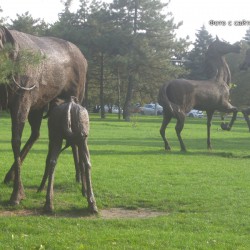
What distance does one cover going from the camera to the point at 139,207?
28.2 ft

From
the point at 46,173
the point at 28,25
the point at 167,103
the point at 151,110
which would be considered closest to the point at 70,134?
the point at 46,173

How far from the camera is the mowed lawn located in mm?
6328

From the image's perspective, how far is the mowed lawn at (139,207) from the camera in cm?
633

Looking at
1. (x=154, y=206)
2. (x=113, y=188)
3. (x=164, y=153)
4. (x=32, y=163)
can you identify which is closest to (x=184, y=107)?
(x=164, y=153)

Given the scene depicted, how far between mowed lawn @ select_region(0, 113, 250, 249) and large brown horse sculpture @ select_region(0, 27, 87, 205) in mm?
997

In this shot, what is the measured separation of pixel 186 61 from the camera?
62031 millimetres

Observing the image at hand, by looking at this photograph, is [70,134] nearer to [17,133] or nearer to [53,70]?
[17,133]

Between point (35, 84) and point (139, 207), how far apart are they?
2.53 meters

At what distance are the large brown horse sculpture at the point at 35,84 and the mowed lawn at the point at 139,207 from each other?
1.00m

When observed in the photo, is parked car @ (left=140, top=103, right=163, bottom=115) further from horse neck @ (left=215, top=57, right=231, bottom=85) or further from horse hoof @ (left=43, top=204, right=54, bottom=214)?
horse hoof @ (left=43, top=204, right=54, bottom=214)

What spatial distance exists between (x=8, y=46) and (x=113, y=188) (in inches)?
165

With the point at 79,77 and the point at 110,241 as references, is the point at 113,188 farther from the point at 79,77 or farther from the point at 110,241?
the point at 110,241

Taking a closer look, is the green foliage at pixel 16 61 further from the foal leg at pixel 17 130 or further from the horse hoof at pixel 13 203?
the horse hoof at pixel 13 203

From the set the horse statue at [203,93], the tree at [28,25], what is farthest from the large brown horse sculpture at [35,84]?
the tree at [28,25]
